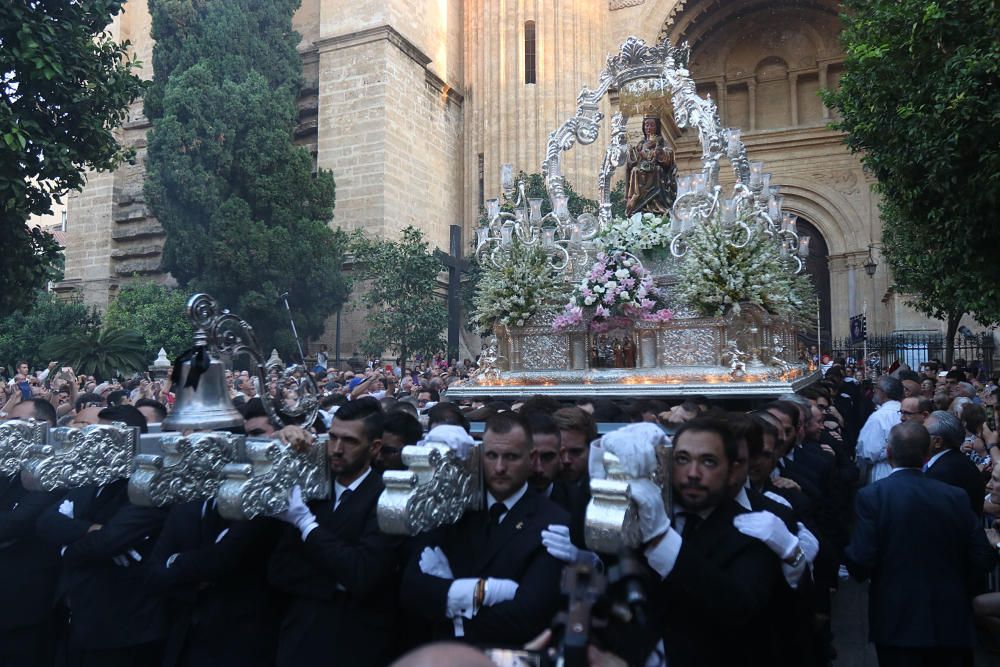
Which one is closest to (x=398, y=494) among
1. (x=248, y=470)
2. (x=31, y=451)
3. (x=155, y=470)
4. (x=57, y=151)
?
(x=248, y=470)

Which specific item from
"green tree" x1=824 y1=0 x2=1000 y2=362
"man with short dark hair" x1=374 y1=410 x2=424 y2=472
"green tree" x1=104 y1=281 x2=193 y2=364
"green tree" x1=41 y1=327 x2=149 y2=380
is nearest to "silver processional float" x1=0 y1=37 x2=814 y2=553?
"man with short dark hair" x1=374 y1=410 x2=424 y2=472

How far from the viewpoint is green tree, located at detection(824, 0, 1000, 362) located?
7.60m

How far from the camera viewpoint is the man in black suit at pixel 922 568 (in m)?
3.89

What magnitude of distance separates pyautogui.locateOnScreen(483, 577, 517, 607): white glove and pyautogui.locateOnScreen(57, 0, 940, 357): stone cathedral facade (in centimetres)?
2100

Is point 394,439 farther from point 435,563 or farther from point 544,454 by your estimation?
point 435,563

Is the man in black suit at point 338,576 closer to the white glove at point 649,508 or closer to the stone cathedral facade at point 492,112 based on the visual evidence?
the white glove at point 649,508

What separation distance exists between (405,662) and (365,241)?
2051 cm

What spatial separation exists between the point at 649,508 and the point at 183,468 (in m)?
1.93

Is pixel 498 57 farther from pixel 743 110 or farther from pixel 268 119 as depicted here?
pixel 743 110

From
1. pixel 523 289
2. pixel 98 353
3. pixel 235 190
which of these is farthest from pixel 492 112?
pixel 523 289

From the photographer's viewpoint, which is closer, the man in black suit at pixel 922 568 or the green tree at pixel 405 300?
the man in black suit at pixel 922 568

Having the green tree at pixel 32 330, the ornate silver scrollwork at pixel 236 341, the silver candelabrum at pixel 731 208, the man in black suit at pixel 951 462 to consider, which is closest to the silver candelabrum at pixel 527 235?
the silver candelabrum at pixel 731 208

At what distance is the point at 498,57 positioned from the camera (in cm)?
2542

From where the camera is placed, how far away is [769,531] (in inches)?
108
